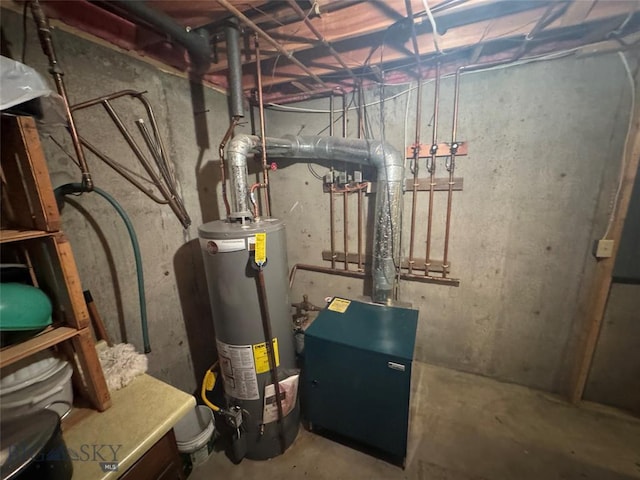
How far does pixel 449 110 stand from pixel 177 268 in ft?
6.77

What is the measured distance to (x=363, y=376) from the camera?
1.29 metres

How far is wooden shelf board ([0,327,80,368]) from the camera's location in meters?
0.68

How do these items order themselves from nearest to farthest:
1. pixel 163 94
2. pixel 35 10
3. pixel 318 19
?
pixel 35 10 < pixel 318 19 < pixel 163 94

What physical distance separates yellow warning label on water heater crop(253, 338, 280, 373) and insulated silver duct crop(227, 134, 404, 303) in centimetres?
83

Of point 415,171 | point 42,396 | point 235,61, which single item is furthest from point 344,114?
point 42,396

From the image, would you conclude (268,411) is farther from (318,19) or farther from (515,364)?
(318,19)

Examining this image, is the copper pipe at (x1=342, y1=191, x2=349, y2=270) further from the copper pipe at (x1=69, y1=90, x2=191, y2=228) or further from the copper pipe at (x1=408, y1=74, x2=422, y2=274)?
the copper pipe at (x1=69, y1=90, x2=191, y2=228)

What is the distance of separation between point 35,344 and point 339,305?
1.36 m

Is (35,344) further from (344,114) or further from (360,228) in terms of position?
(344,114)

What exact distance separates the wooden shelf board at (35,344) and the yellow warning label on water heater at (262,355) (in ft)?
2.37

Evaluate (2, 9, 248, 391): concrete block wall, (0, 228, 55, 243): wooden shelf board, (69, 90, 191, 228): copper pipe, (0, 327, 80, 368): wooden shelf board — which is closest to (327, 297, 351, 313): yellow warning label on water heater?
(2, 9, 248, 391): concrete block wall

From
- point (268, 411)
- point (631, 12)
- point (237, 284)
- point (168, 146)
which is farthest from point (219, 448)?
point (631, 12)

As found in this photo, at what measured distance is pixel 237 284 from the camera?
1213mm

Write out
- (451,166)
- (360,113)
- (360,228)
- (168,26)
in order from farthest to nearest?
(360,228) → (360,113) → (451,166) → (168,26)
